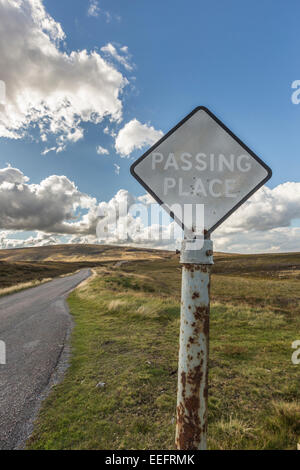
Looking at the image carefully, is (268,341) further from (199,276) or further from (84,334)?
(199,276)

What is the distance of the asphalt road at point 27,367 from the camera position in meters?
3.38

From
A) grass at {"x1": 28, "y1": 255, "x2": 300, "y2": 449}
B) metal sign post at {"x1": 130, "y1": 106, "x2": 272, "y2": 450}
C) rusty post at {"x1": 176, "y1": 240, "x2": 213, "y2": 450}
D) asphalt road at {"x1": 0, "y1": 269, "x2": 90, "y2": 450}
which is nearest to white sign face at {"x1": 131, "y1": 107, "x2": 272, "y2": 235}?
metal sign post at {"x1": 130, "y1": 106, "x2": 272, "y2": 450}

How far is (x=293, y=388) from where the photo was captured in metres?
4.23

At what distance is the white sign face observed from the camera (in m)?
1.59

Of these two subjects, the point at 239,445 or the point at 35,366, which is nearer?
the point at 239,445

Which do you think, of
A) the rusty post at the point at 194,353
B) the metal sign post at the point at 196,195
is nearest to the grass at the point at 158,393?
the rusty post at the point at 194,353

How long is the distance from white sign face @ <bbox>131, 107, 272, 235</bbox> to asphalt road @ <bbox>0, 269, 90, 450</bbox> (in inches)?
153

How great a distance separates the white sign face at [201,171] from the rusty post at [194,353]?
248mm

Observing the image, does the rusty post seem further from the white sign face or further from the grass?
the grass

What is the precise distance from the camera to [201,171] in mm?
1593

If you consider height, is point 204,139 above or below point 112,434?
above

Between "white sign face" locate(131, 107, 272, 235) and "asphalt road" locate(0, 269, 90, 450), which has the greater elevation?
"white sign face" locate(131, 107, 272, 235)
